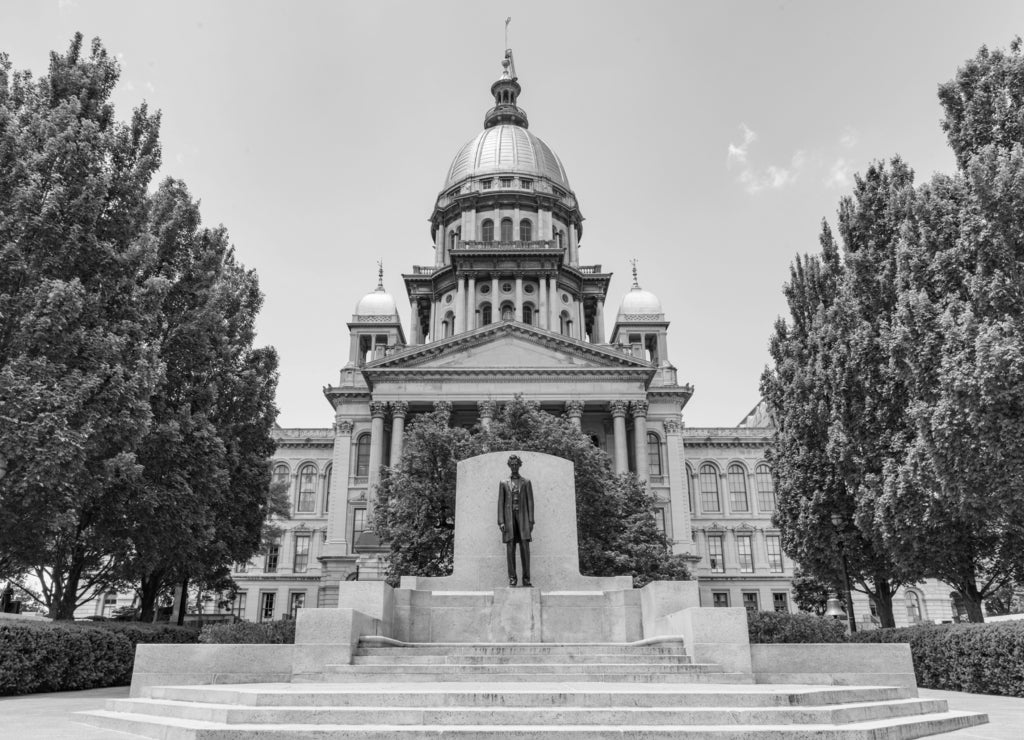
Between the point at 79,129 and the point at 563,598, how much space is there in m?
14.1

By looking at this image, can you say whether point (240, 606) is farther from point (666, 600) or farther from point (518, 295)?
point (666, 600)

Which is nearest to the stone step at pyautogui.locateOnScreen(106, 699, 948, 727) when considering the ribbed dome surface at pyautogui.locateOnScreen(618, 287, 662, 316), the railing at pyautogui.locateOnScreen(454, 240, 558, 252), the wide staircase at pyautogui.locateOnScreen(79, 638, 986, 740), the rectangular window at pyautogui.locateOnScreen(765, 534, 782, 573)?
the wide staircase at pyautogui.locateOnScreen(79, 638, 986, 740)

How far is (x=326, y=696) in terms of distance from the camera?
26.9 feet

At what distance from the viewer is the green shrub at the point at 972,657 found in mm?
14453

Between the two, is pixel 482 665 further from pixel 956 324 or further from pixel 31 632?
pixel 956 324

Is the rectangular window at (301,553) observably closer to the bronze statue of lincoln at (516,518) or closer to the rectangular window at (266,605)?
the rectangular window at (266,605)

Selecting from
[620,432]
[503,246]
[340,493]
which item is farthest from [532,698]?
[503,246]

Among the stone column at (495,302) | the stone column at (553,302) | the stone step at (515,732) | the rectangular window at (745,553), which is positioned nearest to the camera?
the stone step at (515,732)

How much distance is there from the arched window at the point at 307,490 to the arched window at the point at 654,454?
2804 centimetres

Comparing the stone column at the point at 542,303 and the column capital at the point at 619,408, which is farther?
the stone column at the point at 542,303

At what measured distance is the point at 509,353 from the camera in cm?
5209

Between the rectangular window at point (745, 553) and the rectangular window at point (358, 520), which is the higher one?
the rectangular window at point (358, 520)

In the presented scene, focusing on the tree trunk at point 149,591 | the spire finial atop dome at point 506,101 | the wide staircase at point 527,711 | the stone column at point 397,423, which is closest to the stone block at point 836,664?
the wide staircase at point 527,711

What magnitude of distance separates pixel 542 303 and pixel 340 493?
77.7 ft
